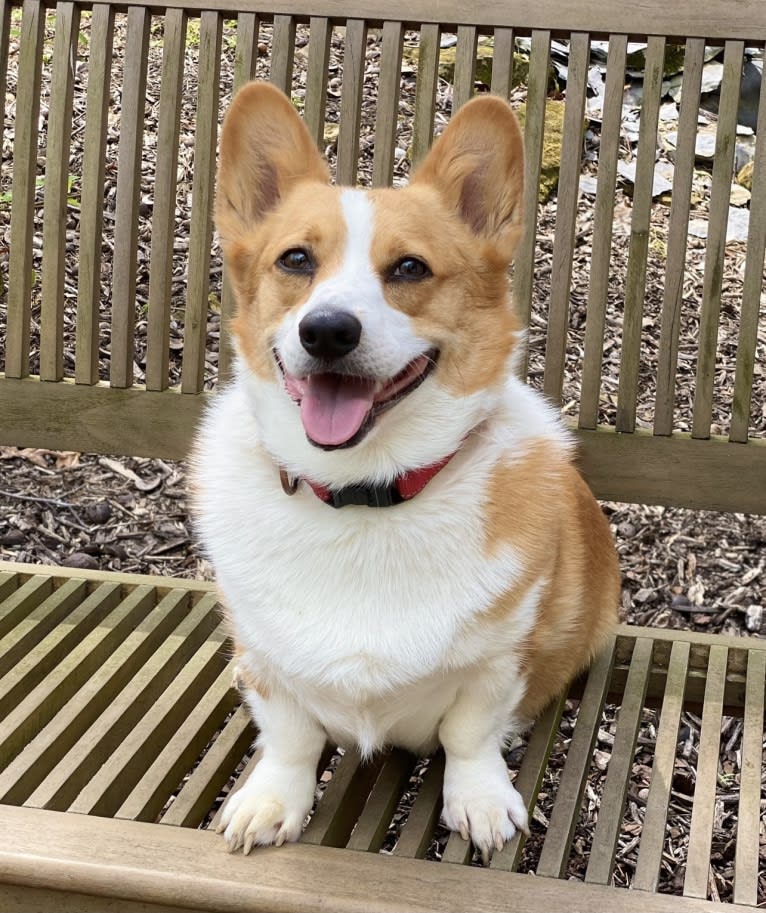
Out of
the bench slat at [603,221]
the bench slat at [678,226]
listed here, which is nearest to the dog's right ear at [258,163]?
the bench slat at [603,221]

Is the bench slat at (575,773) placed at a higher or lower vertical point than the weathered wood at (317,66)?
lower

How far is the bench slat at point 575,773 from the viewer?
5.16 ft

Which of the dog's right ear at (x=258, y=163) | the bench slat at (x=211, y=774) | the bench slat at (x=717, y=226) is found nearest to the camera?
the bench slat at (x=211, y=774)

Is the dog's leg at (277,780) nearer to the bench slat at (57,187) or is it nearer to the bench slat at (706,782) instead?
the bench slat at (706,782)

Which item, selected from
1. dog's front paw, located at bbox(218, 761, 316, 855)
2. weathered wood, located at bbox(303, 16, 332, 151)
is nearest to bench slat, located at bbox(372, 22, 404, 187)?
weathered wood, located at bbox(303, 16, 332, 151)

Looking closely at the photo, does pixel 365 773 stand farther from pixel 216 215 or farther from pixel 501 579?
pixel 216 215

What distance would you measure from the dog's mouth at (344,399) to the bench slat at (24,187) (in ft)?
3.54

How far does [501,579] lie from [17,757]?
84 centimetres

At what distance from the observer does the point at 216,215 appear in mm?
1834

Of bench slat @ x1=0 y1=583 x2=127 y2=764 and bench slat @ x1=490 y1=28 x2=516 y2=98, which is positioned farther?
bench slat @ x1=490 y1=28 x2=516 y2=98

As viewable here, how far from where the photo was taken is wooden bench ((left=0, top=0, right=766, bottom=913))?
168 centimetres

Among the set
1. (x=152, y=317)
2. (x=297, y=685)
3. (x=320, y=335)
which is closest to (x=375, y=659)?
(x=297, y=685)

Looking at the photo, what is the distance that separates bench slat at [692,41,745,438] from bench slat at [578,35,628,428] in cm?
20

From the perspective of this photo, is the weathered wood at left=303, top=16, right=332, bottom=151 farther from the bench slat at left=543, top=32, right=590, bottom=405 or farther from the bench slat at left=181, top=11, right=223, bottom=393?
the bench slat at left=543, top=32, right=590, bottom=405
